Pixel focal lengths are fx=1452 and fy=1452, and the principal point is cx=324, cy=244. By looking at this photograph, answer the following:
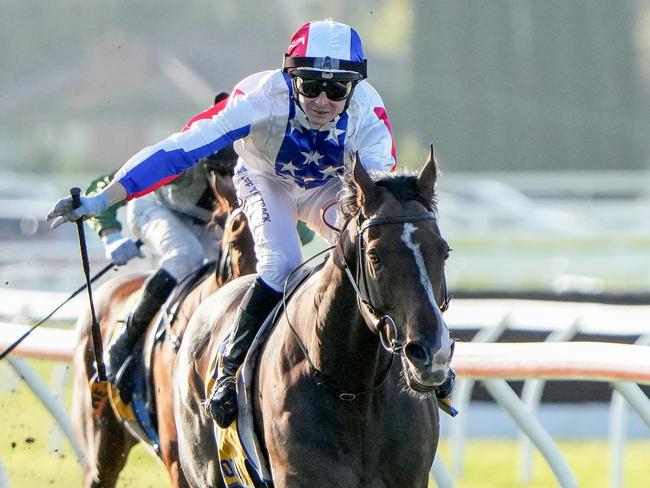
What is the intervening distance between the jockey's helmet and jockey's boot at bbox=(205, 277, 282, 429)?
646mm

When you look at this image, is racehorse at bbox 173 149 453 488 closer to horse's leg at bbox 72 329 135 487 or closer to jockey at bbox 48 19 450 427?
jockey at bbox 48 19 450 427

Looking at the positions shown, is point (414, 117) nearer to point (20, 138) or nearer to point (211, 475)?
point (20, 138)

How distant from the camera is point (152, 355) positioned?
18.5 feet

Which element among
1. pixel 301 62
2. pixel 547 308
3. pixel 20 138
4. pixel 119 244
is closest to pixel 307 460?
pixel 301 62

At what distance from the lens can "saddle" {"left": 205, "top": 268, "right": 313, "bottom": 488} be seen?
430 cm

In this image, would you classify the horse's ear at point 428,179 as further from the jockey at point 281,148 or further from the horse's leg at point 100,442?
the horse's leg at point 100,442

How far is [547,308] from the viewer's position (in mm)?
7344

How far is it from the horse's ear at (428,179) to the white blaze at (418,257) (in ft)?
0.65

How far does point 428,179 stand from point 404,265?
0.35 m

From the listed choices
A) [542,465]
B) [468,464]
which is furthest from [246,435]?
[542,465]

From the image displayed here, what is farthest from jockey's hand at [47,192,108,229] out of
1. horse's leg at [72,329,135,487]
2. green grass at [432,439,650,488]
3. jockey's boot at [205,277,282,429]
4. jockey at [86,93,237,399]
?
green grass at [432,439,650,488]

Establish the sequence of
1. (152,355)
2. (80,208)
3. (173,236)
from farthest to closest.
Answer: (173,236), (152,355), (80,208)

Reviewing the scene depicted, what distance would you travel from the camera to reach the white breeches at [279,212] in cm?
461

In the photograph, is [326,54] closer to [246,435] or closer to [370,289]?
[370,289]
